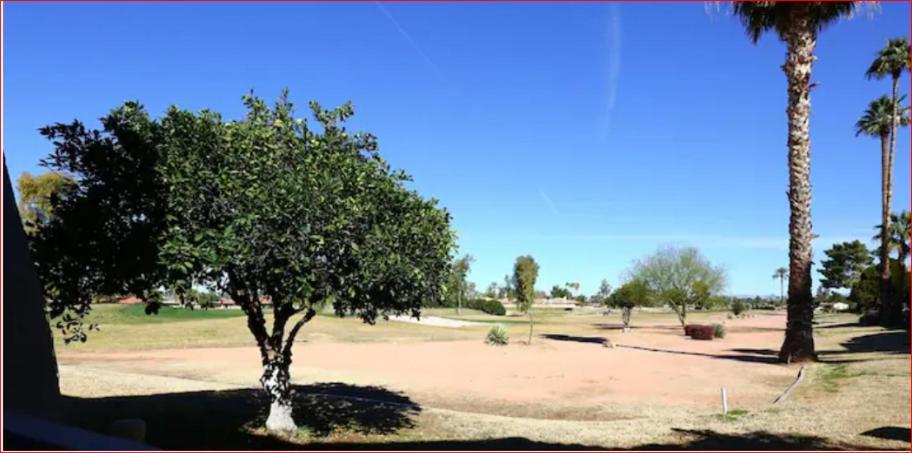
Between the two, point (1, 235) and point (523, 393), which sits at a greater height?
point (1, 235)

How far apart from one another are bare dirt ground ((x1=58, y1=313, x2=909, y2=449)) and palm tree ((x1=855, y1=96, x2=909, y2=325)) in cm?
1428

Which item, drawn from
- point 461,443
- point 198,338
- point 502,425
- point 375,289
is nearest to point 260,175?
point 375,289

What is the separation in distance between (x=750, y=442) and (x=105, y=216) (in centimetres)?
1141

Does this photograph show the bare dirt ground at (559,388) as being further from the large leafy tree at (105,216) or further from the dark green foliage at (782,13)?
the dark green foliage at (782,13)

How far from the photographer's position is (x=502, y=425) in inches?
532

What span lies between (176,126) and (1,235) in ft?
12.9

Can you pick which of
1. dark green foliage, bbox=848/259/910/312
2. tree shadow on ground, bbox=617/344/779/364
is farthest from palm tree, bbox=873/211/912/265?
tree shadow on ground, bbox=617/344/779/364

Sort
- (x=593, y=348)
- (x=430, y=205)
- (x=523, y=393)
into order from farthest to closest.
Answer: (x=593, y=348) → (x=523, y=393) → (x=430, y=205)

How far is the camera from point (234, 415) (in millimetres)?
13555

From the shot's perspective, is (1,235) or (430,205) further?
(430,205)

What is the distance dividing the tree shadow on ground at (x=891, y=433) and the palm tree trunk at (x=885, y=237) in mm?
37903

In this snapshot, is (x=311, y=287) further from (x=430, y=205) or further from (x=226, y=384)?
(x=226, y=384)

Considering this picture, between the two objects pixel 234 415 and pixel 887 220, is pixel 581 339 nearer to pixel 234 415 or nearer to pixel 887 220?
pixel 887 220

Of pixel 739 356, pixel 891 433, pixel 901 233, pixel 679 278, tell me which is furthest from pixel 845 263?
pixel 891 433
